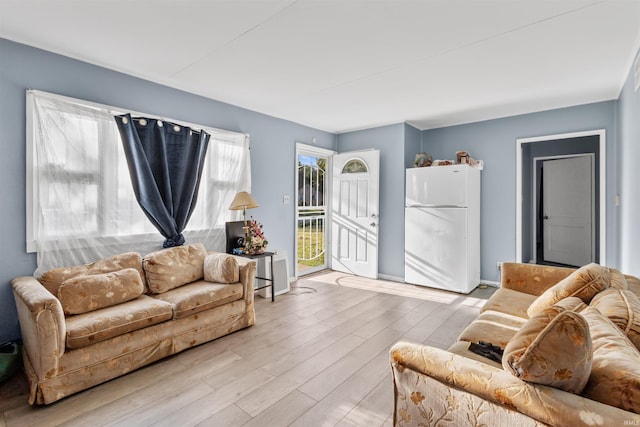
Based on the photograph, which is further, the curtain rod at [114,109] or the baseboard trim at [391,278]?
the baseboard trim at [391,278]

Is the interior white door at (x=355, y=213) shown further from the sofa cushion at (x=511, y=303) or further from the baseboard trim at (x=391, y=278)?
the sofa cushion at (x=511, y=303)

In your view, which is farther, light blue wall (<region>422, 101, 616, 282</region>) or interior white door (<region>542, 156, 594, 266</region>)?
interior white door (<region>542, 156, 594, 266</region>)

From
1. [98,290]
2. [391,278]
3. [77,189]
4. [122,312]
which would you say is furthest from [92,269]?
[391,278]

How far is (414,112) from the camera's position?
173 inches

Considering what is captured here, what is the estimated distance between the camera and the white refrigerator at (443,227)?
4.24 m

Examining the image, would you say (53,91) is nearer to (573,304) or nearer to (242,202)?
(242,202)

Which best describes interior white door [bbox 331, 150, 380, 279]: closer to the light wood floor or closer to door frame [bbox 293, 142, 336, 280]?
door frame [bbox 293, 142, 336, 280]

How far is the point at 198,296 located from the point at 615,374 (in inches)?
104

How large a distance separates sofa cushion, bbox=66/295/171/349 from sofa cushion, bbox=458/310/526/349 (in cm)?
220

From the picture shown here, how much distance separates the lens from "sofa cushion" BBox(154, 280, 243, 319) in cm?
260

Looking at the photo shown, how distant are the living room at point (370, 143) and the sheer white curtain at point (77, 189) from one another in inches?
3.6

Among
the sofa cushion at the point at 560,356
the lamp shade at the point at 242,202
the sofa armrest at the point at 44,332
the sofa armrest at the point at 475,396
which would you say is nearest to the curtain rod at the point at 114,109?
the lamp shade at the point at 242,202

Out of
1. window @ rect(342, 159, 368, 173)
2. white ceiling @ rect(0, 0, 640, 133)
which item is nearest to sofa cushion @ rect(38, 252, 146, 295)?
white ceiling @ rect(0, 0, 640, 133)

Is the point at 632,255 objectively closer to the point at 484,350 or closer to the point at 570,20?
the point at 570,20
